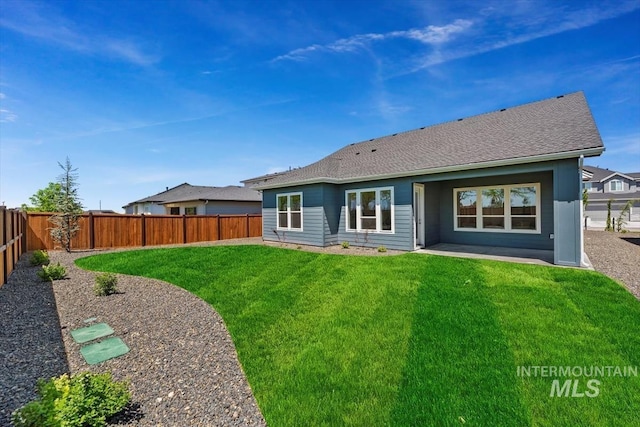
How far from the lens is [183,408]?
2988 mm

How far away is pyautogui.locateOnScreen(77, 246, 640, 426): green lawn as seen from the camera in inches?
115

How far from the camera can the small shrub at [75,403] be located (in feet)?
7.70

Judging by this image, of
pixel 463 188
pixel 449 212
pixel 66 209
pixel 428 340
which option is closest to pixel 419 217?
pixel 449 212

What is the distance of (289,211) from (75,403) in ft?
37.0

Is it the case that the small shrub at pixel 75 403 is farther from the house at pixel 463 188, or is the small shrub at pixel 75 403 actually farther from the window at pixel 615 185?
the window at pixel 615 185

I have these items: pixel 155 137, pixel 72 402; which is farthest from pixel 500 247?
pixel 155 137

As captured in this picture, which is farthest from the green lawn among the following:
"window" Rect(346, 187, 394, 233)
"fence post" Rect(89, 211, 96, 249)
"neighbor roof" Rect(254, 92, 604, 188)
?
"fence post" Rect(89, 211, 96, 249)

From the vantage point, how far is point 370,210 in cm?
1172

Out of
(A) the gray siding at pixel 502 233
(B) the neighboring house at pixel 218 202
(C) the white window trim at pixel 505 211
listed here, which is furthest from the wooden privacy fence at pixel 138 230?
(C) the white window trim at pixel 505 211

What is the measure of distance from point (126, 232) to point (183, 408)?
14000 mm

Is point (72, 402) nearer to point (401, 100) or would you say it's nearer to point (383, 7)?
point (383, 7)

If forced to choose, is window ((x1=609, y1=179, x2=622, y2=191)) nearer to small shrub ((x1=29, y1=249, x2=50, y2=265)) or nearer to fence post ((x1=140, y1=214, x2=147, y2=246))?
Result: fence post ((x1=140, y1=214, x2=147, y2=246))

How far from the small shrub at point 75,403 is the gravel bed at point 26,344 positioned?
558 millimetres

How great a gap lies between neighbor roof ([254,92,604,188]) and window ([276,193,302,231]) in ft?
2.35
